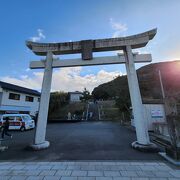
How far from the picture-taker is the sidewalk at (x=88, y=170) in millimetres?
3477

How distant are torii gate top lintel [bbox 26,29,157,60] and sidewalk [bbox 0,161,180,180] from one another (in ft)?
15.7

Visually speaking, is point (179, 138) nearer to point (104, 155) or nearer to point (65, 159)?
point (104, 155)

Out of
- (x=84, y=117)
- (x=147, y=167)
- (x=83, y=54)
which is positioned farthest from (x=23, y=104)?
(x=147, y=167)

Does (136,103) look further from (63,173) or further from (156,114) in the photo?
(156,114)

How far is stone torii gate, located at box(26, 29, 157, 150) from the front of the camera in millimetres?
6195

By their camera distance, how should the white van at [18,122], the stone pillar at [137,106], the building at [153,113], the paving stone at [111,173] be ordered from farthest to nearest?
the white van at [18,122], the building at [153,113], the stone pillar at [137,106], the paving stone at [111,173]

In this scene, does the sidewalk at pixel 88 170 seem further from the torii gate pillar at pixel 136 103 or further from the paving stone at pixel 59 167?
the torii gate pillar at pixel 136 103

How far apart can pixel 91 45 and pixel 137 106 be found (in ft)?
12.5

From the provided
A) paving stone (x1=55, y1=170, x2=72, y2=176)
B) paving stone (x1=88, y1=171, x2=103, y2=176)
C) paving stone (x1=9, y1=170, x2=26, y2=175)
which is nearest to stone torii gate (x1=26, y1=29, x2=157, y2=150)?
paving stone (x1=9, y1=170, x2=26, y2=175)

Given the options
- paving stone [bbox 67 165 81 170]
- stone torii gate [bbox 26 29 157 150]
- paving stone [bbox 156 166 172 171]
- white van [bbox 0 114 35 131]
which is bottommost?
paving stone [bbox 156 166 172 171]

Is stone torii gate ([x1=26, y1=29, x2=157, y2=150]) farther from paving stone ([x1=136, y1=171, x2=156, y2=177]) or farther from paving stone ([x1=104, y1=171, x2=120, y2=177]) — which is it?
paving stone ([x1=104, y1=171, x2=120, y2=177])

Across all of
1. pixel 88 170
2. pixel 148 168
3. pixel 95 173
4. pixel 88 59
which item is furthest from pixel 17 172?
pixel 88 59

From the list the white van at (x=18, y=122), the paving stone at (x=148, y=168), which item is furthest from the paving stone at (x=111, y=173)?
the white van at (x=18, y=122)

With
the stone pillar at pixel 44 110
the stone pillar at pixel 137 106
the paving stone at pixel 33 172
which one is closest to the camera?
the paving stone at pixel 33 172
